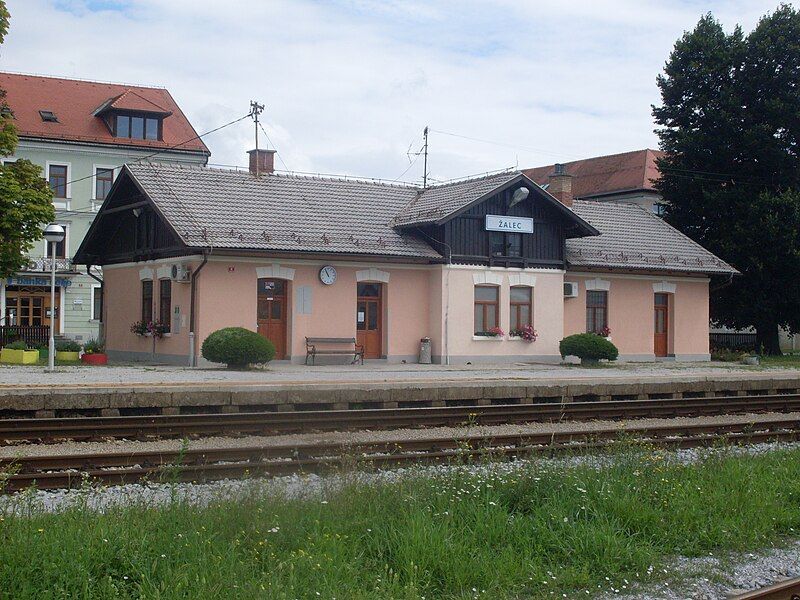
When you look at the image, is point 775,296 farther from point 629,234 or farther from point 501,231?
point 501,231

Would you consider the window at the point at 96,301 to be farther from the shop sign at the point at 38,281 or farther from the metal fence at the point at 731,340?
the metal fence at the point at 731,340

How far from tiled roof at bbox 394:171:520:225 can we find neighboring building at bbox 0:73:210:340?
21.9 meters

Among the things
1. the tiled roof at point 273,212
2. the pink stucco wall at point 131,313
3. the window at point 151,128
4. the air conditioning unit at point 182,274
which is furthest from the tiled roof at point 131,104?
the air conditioning unit at point 182,274

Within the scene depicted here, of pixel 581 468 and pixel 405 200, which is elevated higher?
pixel 405 200

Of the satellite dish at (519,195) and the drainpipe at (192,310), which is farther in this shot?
the satellite dish at (519,195)

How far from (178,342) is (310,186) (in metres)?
7.02

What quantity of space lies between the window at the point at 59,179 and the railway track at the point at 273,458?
134 feet

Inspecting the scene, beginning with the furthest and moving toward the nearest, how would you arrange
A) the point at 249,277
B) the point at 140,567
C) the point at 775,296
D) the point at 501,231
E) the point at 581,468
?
1. the point at 775,296
2. the point at 501,231
3. the point at 249,277
4. the point at 581,468
5. the point at 140,567

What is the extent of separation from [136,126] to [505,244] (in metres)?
28.2

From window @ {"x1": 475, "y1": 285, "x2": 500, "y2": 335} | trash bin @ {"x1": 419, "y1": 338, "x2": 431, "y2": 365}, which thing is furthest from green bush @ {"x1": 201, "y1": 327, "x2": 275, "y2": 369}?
window @ {"x1": 475, "y1": 285, "x2": 500, "y2": 335}

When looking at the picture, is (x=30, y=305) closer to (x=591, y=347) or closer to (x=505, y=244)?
(x=505, y=244)

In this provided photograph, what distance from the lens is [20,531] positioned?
6.86 m

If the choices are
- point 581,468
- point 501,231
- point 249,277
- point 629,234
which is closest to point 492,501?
point 581,468

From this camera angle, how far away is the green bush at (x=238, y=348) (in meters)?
23.3
